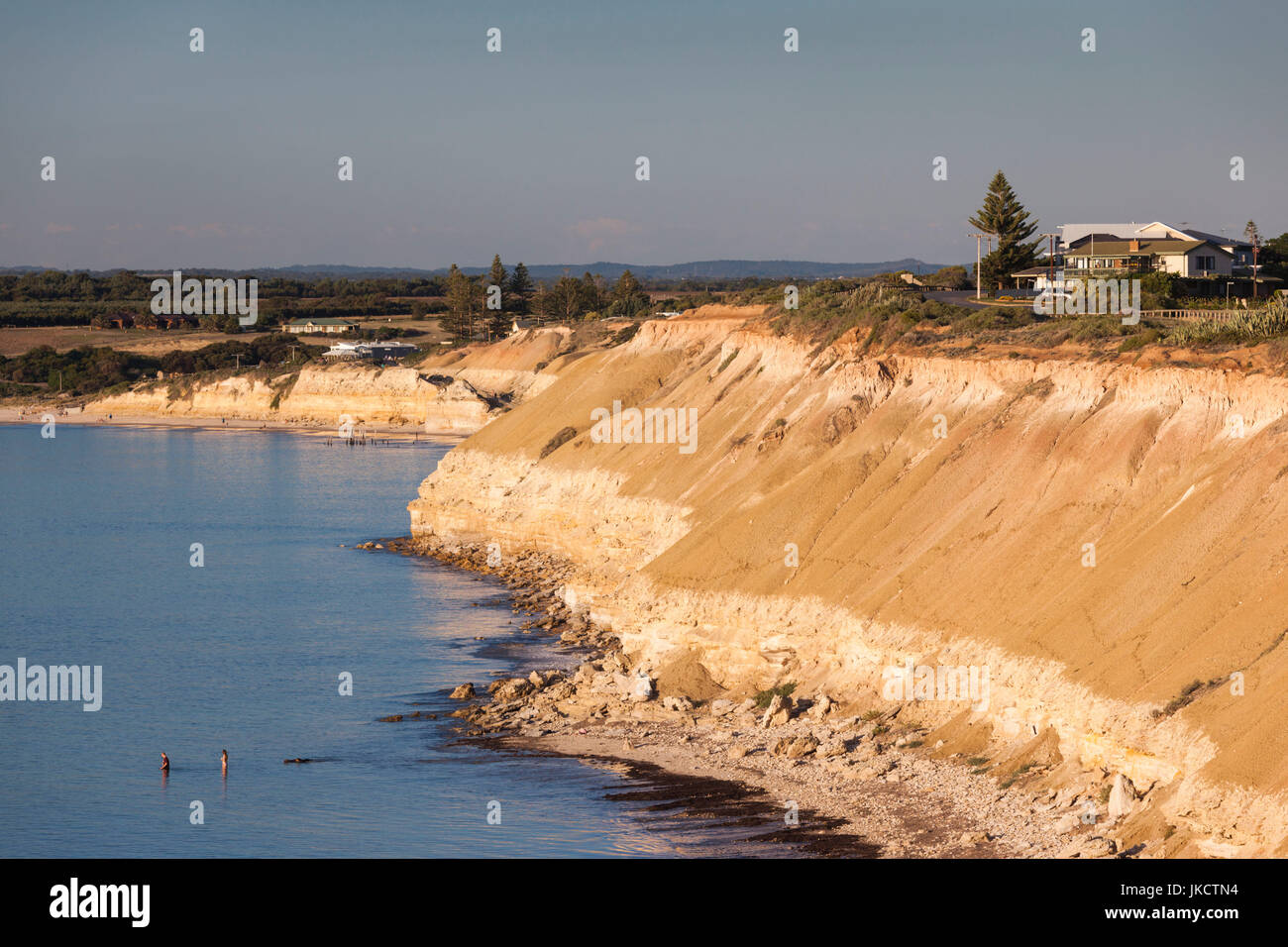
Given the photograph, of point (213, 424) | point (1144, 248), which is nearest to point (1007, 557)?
point (1144, 248)

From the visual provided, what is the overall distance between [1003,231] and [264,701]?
47.0 meters

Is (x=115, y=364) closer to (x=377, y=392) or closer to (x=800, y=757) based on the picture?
(x=377, y=392)

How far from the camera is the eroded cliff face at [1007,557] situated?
22.1 metres

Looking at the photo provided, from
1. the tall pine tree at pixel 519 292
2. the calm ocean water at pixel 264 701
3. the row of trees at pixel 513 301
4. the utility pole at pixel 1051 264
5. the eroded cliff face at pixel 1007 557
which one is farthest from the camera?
the tall pine tree at pixel 519 292

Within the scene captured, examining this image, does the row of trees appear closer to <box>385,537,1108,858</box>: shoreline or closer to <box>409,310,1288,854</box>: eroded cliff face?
<box>409,310,1288,854</box>: eroded cliff face

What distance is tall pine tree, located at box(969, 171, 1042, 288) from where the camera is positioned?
7044 cm

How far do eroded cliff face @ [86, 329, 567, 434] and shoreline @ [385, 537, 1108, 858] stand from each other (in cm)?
7577

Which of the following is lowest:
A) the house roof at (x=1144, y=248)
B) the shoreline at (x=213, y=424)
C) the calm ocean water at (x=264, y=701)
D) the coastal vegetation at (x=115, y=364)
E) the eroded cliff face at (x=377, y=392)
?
the calm ocean water at (x=264, y=701)

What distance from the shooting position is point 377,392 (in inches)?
5167

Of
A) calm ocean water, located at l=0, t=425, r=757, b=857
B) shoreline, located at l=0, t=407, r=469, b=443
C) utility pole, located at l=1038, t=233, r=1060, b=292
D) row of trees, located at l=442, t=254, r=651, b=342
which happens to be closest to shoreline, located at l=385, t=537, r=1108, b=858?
calm ocean water, located at l=0, t=425, r=757, b=857

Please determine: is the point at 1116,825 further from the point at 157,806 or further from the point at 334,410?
the point at 334,410

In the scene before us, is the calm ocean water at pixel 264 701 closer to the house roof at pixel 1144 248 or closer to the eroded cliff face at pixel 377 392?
the house roof at pixel 1144 248

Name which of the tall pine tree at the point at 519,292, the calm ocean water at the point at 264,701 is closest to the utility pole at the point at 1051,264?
the calm ocean water at the point at 264,701

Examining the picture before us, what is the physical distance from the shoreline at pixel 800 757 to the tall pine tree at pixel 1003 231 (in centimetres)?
3860
